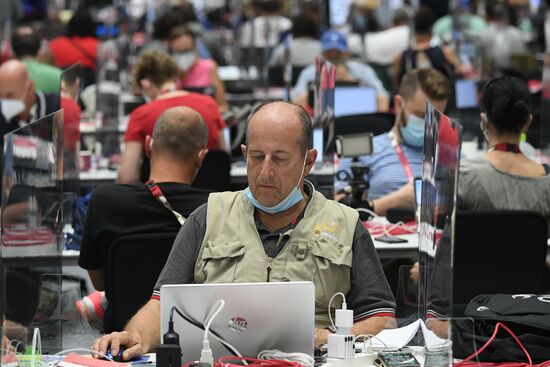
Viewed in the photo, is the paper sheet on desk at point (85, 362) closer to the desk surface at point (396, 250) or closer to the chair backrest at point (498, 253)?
the chair backrest at point (498, 253)

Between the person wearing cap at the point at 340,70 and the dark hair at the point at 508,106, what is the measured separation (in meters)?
3.79

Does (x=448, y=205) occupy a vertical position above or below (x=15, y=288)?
above

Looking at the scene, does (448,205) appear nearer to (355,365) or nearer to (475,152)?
(355,365)

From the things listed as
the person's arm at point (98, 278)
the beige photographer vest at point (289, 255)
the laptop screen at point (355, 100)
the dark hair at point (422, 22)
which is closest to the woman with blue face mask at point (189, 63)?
the dark hair at point (422, 22)

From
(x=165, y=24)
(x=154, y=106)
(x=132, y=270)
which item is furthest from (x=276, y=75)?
(x=132, y=270)

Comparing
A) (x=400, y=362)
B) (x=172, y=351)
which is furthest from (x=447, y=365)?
(x=172, y=351)

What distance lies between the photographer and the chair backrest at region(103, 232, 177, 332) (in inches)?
160

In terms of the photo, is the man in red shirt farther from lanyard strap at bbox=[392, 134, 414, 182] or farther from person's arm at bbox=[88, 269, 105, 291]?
person's arm at bbox=[88, 269, 105, 291]

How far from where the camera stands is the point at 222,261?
11.6 feet

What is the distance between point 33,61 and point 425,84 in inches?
170

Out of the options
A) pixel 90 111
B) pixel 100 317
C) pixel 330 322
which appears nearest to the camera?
pixel 330 322

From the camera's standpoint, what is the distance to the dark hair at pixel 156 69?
707 cm

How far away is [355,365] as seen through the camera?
10.1ft

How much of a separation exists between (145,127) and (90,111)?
255 centimetres
